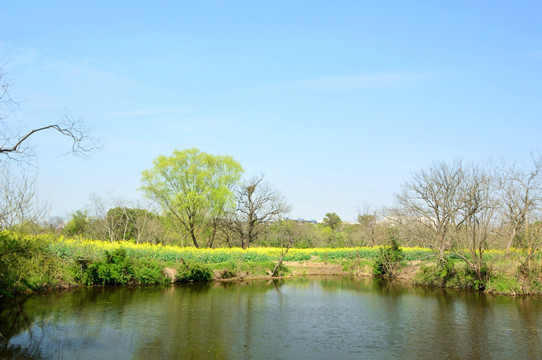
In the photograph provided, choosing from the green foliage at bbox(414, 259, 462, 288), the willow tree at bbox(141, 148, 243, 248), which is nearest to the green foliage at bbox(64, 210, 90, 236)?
the willow tree at bbox(141, 148, 243, 248)

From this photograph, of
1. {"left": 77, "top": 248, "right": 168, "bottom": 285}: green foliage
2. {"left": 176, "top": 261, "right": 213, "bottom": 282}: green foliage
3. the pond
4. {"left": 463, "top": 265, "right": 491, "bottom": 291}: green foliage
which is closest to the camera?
the pond

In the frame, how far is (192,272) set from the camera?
30.7 metres

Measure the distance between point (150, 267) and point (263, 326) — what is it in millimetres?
15518

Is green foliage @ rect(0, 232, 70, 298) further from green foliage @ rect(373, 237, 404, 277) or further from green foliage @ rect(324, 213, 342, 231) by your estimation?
green foliage @ rect(324, 213, 342, 231)

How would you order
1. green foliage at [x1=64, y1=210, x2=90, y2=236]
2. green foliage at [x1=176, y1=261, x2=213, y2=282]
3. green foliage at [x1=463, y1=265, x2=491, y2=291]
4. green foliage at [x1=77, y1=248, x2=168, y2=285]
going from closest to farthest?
green foliage at [x1=77, y1=248, x2=168, y2=285] → green foliage at [x1=463, y1=265, x2=491, y2=291] → green foliage at [x1=176, y1=261, x2=213, y2=282] → green foliage at [x1=64, y1=210, x2=90, y2=236]

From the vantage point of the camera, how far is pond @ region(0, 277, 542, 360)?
12.0m

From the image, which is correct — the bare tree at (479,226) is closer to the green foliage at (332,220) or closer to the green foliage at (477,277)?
the green foliage at (477,277)

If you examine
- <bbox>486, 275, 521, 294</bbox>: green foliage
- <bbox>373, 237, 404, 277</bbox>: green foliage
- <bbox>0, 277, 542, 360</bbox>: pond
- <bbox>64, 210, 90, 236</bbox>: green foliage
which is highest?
<bbox>64, 210, 90, 236</bbox>: green foliage

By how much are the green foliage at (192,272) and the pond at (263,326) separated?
223 inches

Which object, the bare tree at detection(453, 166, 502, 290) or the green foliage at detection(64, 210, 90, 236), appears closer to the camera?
the bare tree at detection(453, 166, 502, 290)

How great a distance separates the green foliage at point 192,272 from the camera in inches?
1196

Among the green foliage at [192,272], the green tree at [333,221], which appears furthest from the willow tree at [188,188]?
the green tree at [333,221]

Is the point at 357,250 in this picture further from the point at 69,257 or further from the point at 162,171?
the point at 69,257

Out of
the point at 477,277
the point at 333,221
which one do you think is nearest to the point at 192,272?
the point at 477,277
